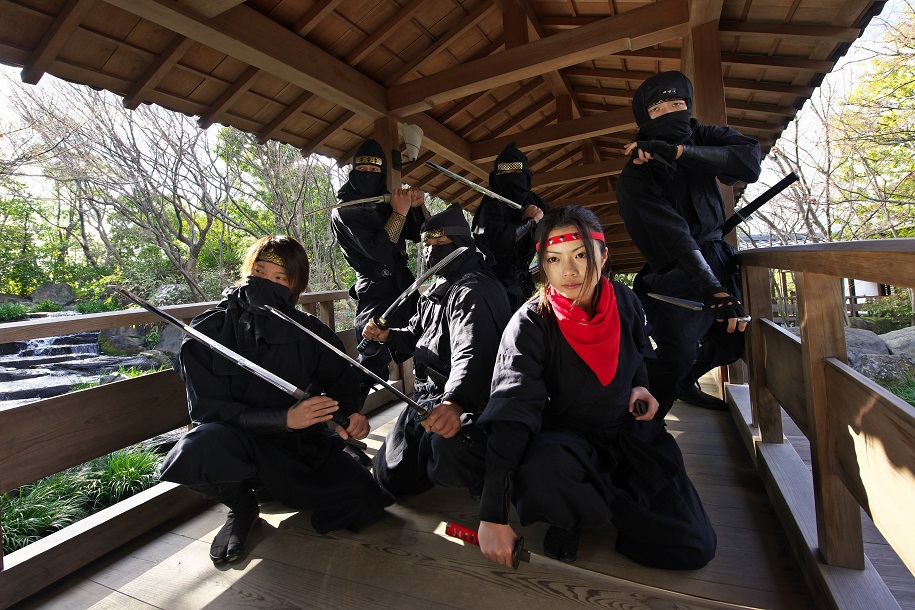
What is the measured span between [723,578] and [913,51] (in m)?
13.1

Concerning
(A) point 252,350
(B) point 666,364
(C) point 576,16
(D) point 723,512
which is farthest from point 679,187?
(C) point 576,16

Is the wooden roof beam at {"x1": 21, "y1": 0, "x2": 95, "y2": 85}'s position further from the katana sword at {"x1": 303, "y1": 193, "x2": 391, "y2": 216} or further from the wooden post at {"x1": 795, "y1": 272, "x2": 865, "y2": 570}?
the wooden post at {"x1": 795, "y1": 272, "x2": 865, "y2": 570}

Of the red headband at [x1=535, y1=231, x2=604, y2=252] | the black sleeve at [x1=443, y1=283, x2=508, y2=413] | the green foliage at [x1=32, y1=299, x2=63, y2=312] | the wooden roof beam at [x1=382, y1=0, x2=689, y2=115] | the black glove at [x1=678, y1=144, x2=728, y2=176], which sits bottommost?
the black sleeve at [x1=443, y1=283, x2=508, y2=413]

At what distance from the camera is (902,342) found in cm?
873

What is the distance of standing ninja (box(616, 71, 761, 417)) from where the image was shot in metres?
2.31

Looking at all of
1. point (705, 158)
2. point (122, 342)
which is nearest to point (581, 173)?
point (705, 158)

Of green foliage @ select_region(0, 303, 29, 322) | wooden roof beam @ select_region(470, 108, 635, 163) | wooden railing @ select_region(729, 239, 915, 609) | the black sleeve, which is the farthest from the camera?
green foliage @ select_region(0, 303, 29, 322)

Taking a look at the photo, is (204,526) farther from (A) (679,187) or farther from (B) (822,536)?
(A) (679,187)

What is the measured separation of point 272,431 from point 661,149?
2112mm

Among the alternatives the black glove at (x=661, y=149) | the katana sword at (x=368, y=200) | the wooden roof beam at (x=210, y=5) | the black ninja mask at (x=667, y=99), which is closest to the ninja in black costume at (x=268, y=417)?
the katana sword at (x=368, y=200)

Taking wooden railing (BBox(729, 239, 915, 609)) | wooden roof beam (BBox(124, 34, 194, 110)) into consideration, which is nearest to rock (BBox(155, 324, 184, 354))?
wooden roof beam (BBox(124, 34, 194, 110))

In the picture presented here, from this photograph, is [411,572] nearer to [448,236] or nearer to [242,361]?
[242,361]

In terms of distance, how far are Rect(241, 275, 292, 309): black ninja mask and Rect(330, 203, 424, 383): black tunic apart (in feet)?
4.09

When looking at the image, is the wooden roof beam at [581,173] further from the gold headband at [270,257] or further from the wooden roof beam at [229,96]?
the gold headband at [270,257]
